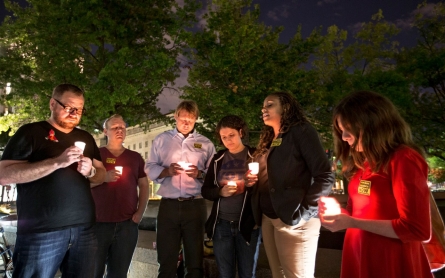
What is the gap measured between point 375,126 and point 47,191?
101 inches

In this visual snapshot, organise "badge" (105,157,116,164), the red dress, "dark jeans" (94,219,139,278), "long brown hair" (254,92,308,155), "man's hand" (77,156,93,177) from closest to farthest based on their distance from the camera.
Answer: the red dress
"man's hand" (77,156,93,177)
"long brown hair" (254,92,308,155)
"dark jeans" (94,219,139,278)
"badge" (105,157,116,164)

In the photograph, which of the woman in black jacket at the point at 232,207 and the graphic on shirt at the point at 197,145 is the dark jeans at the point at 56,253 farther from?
the graphic on shirt at the point at 197,145

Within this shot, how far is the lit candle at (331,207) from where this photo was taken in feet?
6.73

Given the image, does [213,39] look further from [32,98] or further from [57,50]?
[32,98]

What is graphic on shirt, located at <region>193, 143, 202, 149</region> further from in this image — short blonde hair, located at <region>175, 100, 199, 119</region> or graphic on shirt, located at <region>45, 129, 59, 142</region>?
graphic on shirt, located at <region>45, 129, 59, 142</region>

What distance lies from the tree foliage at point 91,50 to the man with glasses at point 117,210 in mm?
10553

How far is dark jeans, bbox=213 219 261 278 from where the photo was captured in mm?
3438

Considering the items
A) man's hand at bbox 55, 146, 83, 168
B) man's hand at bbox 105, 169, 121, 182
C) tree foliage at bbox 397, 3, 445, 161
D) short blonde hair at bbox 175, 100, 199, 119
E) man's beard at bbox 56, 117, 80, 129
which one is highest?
tree foliage at bbox 397, 3, 445, 161

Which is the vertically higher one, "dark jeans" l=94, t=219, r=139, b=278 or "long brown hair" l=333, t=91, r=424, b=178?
"long brown hair" l=333, t=91, r=424, b=178

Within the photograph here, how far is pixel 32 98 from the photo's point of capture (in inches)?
630

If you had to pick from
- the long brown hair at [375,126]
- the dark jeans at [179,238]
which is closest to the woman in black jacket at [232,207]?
the dark jeans at [179,238]

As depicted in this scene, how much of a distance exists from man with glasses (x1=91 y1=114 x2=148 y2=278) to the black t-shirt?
0.80 m

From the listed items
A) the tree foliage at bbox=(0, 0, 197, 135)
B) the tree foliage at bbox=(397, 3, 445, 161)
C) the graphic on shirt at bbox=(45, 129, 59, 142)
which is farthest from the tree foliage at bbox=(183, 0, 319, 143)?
the graphic on shirt at bbox=(45, 129, 59, 142)

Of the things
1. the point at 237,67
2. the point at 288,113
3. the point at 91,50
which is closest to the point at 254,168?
the point at 288,113
